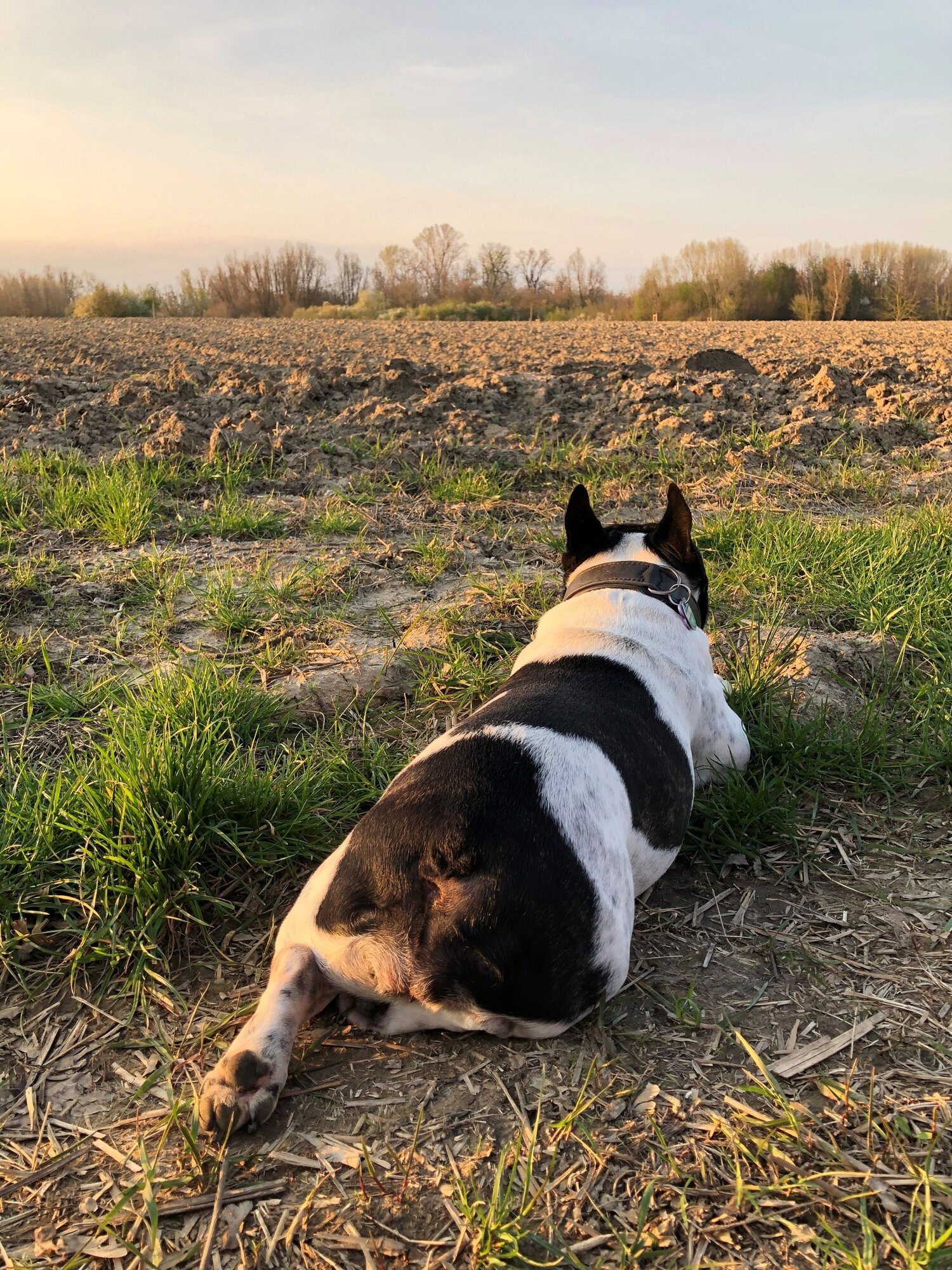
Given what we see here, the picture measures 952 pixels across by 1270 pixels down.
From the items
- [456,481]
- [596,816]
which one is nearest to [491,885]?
[596,816]

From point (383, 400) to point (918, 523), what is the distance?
4973 millimetres

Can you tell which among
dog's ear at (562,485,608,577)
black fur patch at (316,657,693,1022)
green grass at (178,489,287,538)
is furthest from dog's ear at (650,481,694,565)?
green grass at (178,489,287,538)

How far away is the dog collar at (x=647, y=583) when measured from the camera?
3.24 metres

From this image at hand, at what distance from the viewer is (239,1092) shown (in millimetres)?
1984

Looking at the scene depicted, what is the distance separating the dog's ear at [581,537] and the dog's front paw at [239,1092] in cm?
226

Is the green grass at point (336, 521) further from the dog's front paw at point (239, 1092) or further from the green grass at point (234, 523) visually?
the dog's front paw at point (239, 1092)

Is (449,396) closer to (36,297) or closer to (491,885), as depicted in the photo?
(491,885)

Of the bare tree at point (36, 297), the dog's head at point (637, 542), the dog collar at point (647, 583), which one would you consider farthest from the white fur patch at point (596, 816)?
the bare tree at point (36, 297)

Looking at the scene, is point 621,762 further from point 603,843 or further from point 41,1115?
point 41,1115

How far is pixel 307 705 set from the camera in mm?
3678

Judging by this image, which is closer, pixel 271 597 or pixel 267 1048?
pixel 267 1048

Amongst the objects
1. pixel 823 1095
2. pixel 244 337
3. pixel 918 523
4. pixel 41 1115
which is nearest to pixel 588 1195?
pixel 823 1095

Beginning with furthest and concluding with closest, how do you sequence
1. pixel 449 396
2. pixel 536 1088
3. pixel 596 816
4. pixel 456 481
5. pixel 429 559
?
pixel 449 396
pixel 456 481
pixel 429 559
pixel 596 816
pixel 536 1088

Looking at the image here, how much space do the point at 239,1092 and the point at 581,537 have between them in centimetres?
241
